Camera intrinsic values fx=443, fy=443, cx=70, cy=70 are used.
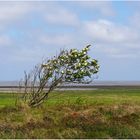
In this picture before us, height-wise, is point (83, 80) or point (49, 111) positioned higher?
point (83, 80)

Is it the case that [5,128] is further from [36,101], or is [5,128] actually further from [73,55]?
[73,55]

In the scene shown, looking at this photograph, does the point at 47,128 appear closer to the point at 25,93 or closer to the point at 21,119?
the point at 21,119

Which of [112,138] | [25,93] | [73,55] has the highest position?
[73,55]

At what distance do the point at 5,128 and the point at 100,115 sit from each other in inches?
151

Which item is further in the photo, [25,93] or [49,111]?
[25,93]

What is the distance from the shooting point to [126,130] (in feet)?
→ 52.4

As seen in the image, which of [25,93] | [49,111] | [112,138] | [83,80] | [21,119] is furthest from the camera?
[83,80]

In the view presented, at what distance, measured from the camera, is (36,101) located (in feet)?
68.1

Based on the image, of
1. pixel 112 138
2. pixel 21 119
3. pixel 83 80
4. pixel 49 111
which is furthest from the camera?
pixel 83 80

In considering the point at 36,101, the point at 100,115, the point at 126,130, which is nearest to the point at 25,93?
the point at 36,101

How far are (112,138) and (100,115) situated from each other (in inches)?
80.3

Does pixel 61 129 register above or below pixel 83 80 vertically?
below

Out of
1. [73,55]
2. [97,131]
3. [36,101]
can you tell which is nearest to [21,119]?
[97,131]

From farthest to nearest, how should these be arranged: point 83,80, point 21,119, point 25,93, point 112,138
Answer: point 83,80 → point 25,93 → point 21,119 → point 112,138
